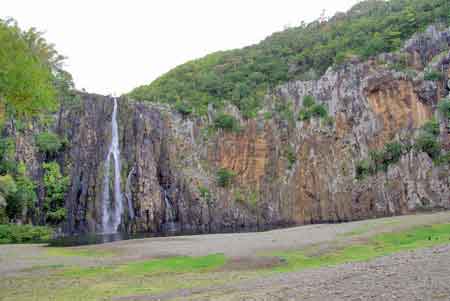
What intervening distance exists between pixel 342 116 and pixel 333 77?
26.9ft

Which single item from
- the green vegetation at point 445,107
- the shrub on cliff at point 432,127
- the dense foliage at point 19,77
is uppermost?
the green vegetation at point 445,107

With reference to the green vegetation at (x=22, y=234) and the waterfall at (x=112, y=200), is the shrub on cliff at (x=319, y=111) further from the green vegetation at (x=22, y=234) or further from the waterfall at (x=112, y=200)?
the green vegetation at (x=22, y=234)

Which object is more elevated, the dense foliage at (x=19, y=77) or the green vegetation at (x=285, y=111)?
the green vegetation at (x=285, y=111)

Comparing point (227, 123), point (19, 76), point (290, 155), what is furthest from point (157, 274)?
point (227, 123)

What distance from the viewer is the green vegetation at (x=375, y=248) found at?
18703 mm

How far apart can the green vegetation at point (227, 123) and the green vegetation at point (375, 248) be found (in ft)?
152

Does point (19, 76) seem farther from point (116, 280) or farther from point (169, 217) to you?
point (169, 217)


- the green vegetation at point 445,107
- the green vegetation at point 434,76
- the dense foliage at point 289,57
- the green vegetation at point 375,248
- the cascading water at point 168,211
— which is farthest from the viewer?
the dense foliage at point 289,57

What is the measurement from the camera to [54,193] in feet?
191

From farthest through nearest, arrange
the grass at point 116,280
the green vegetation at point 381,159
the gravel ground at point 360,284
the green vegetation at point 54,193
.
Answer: the green vegetation at point 381,159 → the green vegetation at point 54,193 → the grass at point 116,280 → the gravel ground at point 360,284

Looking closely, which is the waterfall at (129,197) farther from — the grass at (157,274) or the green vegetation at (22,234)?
the grass at (157,274)

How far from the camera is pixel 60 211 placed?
57094 mm

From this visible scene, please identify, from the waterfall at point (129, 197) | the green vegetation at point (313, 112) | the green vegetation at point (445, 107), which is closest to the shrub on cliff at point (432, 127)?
the green vegetation at point (445, 107)

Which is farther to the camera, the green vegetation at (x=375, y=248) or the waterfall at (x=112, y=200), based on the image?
the waterfall at (x=112, y=200)
